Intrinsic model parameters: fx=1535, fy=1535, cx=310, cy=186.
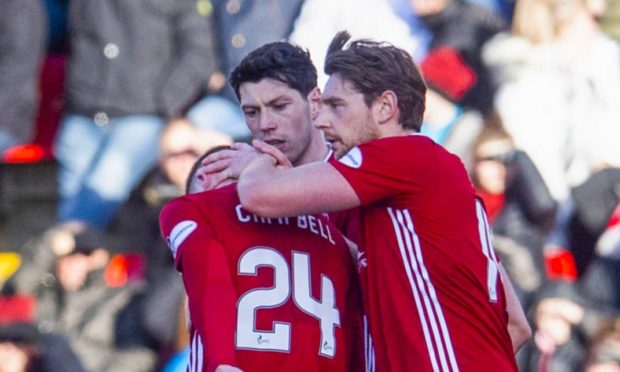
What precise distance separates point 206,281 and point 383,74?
0.71 metres

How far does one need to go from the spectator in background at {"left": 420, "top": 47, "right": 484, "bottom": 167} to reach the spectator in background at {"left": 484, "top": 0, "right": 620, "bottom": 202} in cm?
15

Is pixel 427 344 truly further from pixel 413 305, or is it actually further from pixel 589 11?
pixel 589 11

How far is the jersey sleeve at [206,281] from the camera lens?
3750mm

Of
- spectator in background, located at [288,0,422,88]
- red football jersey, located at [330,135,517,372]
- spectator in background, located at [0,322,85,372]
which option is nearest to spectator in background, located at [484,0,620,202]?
spectator in background, located at [288,0,422,88]

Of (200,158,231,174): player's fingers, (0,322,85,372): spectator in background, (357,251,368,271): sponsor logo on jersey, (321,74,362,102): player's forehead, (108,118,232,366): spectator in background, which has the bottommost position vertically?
(0,322,85,372): spectator in background

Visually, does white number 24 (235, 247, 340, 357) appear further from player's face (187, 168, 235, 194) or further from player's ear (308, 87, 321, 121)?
player's ear (308, 87, 321, 121)

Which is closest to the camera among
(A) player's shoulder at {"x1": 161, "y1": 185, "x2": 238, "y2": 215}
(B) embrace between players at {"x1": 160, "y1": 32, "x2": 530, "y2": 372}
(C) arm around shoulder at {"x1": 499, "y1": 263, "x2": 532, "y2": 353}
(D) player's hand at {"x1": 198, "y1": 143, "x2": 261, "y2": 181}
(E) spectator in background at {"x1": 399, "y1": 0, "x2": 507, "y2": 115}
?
(B) embrace between players at {"x1": 160, "y1": 32, "x2": 530, "y2": 372}

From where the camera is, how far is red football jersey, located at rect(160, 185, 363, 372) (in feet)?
12.5

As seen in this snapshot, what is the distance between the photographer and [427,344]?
379cm

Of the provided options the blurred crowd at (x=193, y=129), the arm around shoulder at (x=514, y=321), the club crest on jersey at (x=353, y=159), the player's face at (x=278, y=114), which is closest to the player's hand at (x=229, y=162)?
the player's face at (x=278, y=114)

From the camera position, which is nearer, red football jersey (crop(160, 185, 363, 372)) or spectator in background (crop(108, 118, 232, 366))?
red football jersey (crop(160, 185, 363, 372))

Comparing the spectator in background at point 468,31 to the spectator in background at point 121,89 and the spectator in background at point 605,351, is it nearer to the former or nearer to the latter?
→ the spectator in background at point 121,89

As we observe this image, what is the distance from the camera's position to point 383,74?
3951 millimetres

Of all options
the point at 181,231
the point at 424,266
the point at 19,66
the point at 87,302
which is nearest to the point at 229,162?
the point at 181,231
